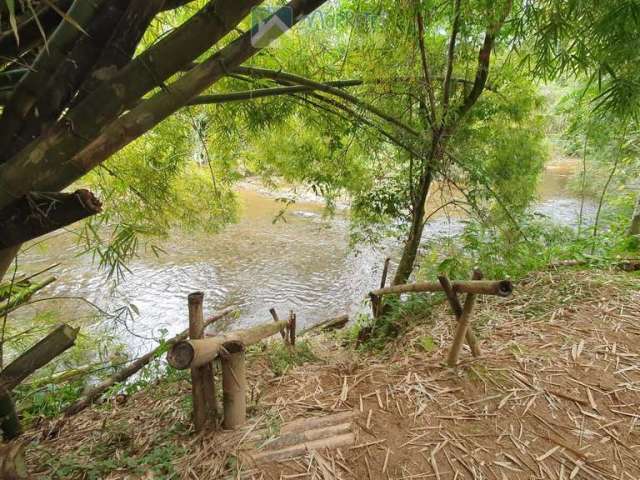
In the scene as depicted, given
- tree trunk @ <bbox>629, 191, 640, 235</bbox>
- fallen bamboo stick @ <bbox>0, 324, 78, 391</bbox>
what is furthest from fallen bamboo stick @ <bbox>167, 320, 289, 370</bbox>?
tree trunk @ <bbox>629, 191, 640, 235</bbox>

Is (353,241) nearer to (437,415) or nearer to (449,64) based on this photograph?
(449,64)

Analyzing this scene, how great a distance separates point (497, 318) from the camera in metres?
2.52

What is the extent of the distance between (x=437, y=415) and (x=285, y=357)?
1403mm

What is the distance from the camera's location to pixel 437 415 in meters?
1.64

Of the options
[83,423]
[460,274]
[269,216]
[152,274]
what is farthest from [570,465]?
[269,216]

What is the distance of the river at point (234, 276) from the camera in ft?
20.0

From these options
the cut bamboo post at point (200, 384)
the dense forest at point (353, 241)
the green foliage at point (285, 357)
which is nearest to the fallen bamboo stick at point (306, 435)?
the dense forest at point (353, 241)

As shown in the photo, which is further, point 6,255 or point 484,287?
Answer: point 484,287

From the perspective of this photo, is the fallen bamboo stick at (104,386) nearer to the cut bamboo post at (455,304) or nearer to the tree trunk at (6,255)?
the tree trunk at (6,255)

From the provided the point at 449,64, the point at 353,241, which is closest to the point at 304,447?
the point at 449,64

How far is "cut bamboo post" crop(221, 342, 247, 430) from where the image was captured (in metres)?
1.56

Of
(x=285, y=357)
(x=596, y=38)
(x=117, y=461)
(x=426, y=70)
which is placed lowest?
(x=285, y=357)

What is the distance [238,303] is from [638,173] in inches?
290

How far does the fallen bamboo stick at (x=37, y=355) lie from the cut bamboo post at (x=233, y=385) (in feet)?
2.54
